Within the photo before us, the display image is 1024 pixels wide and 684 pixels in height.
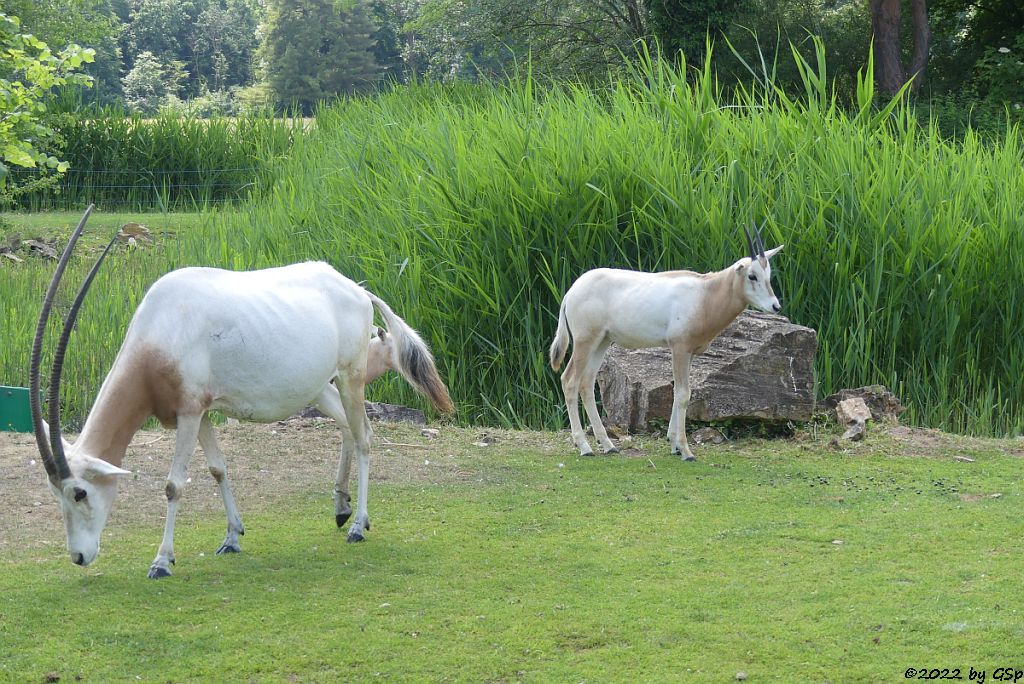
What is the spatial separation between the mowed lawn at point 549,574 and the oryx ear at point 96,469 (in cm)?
53

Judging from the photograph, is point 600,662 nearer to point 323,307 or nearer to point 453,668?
point 453,668

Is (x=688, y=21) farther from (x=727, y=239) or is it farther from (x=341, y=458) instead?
(x=341, y=458)

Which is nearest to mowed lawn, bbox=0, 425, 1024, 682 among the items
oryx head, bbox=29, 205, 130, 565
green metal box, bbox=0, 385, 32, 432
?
oryx head, bbox=29, 205, 130, 565

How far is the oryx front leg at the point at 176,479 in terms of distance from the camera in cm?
503

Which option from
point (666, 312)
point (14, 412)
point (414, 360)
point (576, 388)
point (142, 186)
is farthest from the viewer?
point (142, 186)

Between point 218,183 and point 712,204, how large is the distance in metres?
13.5

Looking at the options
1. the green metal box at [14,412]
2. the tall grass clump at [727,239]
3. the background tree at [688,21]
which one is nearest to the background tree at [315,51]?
the background tree at [688,21]

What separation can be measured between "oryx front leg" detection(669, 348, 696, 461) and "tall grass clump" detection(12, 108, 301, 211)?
13.7 meters

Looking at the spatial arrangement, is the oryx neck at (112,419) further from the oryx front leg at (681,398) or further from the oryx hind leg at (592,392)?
the oryx front leg at (681,398)

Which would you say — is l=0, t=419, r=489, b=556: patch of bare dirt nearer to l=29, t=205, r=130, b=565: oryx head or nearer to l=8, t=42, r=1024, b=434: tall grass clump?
l=29, t=205, r=130, b=565: oryx head

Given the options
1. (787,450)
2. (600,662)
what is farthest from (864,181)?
(600,662)

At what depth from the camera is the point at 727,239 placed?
9.00 metres

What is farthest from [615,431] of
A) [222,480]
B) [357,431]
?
[222,480]

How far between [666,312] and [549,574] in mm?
2655
